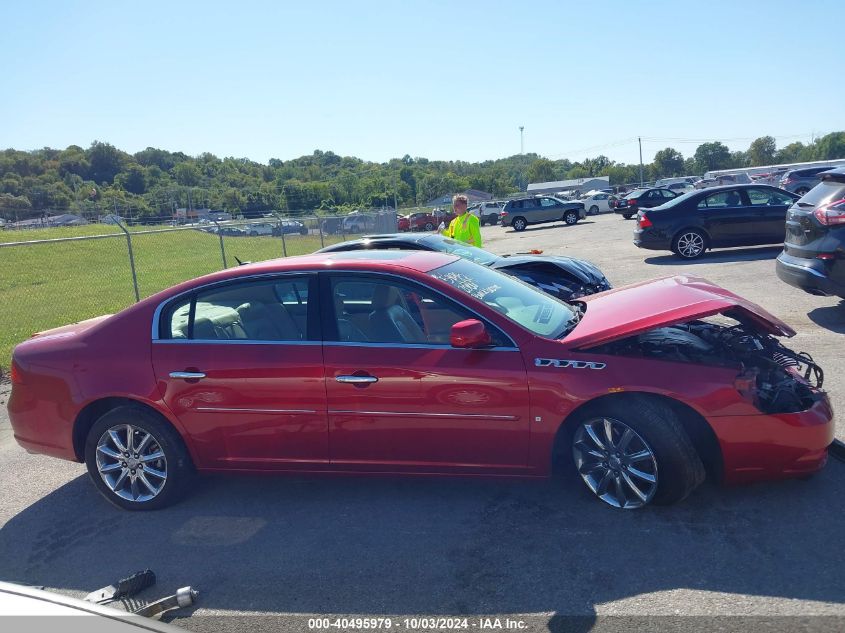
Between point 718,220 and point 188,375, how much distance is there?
42.6 ft

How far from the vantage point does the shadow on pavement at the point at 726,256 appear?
563 inches

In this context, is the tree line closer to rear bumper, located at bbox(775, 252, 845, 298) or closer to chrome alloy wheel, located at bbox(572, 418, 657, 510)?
rear bumper, located at bbox(775, 252, 845, 298)

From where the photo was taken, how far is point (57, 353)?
190 inches

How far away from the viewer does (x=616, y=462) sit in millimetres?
4070

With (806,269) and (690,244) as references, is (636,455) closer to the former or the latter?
(806,269)

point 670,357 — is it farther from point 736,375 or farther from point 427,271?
point 427,271

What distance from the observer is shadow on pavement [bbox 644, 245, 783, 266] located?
14307 millimetres

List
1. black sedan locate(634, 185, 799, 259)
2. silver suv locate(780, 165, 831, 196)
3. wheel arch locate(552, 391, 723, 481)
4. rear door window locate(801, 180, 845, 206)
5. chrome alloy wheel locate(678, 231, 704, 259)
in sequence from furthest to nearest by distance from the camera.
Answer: silver suv locate(780, 165, 831, 196)
chrome alloy wheel locate(678, 231, 704, 259)
black sedan locate(634, 185, 799, 259)
rear door window locate(801, 180, 845, 206)
wheel arch locate(552, 391, 723, 481)

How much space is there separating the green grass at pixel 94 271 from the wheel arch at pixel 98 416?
18.4 feet

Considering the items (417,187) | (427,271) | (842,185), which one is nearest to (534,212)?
(842,185)

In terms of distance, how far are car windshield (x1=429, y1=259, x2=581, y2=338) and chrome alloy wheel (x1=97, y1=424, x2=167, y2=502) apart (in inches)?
84.7

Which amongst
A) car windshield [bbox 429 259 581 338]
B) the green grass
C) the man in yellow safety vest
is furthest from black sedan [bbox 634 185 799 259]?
car windshield [bbox 429 259 581 338]

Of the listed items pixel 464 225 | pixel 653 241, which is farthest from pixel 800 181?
pixel 464 225

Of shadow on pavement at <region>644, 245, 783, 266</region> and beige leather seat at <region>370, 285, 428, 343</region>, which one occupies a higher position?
beige leather seat at <region>370, 285, 428, 343</region>
